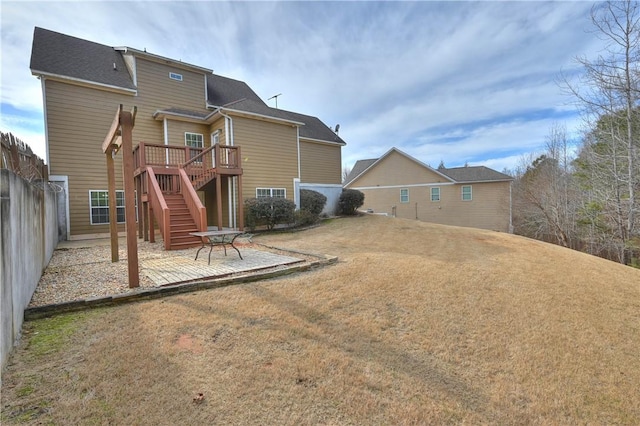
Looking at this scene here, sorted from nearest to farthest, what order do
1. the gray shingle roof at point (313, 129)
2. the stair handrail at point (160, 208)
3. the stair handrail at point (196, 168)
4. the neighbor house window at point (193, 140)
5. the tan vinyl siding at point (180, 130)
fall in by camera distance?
the stair handrail at point (160, 208) < the stair handrail at point (196, 168) < the tan vinyl siding at point (180, 130) < the neighbor house window at point (193, 140) < the gray shingle roof at point (313, 129)

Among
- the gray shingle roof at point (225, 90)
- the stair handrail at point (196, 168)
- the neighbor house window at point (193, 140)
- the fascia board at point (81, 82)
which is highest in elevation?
the gray shingle roof at point (225, 90)

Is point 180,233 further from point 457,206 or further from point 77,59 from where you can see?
point 457,206

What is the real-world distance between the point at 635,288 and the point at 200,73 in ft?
55.1

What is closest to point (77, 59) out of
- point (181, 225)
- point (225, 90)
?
point (225, 90)

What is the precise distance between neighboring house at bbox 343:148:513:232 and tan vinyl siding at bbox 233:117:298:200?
41.4 feet

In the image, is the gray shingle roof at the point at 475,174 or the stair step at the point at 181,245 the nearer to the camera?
the stair step at the point at 181,245

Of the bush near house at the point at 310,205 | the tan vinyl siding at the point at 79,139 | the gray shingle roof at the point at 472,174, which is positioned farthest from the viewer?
the gray shingle roof at the point at 472,174

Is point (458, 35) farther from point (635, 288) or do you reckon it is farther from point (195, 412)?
point (195, 412)

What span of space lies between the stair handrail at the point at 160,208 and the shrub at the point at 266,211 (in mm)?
3546

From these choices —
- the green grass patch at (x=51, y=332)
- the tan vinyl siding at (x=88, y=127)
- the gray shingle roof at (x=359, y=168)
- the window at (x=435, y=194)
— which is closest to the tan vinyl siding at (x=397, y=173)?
the window at (x=435, y=194)

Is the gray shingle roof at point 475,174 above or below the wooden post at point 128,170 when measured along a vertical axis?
above

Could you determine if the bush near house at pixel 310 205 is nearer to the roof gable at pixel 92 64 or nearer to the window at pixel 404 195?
the roof gable at pixel 92 64

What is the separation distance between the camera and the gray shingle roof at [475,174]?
2150 centimetres

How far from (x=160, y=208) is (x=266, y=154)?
19.7ft
